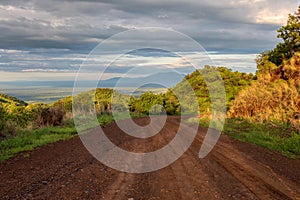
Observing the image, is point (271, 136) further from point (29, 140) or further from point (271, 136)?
point (29, 140)

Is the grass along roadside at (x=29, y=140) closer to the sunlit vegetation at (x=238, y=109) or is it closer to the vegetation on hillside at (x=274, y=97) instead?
the sunlit vegetation at (x=238, y=109)

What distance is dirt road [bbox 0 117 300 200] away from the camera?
225 inches

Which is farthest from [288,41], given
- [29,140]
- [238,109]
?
[29,140]

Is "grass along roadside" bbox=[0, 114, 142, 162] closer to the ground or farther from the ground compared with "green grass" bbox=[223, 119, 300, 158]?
farther from the ground

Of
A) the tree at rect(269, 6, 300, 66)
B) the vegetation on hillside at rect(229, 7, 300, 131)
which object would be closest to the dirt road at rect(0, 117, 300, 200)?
the vegetation on hillside at rect(229, 7, 300, 131)

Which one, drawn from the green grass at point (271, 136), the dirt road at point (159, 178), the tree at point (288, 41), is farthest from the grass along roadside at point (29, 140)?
the tree at point (288, 41)

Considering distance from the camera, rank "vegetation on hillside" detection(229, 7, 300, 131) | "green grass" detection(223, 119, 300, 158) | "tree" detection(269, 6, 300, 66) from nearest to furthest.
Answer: "green grass" detection(223, 119, 300, 158) < "vegetation on hillside" detection(229, 7, 300, 131) < "tree" detection(269, 6, 300, 66)

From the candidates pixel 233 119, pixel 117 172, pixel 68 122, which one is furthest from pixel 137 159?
pixel 233 119

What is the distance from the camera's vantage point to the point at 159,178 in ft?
22.1

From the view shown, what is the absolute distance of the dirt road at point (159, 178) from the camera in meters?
5.71

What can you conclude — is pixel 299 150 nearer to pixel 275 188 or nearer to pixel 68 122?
pixel 275 188

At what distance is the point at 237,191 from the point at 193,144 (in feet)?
17.9

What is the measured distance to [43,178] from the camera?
22.1ft

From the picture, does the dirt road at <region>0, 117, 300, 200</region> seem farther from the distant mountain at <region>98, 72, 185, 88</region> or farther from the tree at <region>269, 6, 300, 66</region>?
the tree at <region>269, 6, 300, 66</region>
